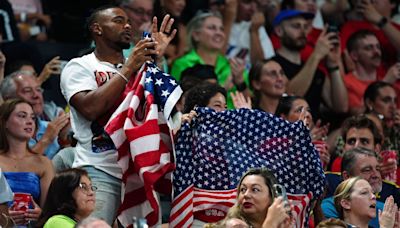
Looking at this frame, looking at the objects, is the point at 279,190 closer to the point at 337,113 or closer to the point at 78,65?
the point at 78,65

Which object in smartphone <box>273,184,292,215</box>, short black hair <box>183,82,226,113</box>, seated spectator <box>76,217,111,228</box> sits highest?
seated spectator <box>76,217,111,228</box>

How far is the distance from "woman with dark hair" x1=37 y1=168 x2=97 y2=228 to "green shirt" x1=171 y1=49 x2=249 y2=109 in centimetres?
392

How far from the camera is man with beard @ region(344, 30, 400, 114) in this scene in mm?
13672

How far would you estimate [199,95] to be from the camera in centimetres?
986

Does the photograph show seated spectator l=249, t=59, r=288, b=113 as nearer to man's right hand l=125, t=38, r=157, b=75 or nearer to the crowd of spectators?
the crowd of spectators

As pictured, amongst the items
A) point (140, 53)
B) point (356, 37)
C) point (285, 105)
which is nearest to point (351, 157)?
point (285, 105)

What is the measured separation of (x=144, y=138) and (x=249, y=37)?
226 inches

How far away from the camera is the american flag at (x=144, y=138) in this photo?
838cm

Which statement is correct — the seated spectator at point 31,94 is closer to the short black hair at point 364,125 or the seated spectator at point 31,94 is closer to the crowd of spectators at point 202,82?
the crowd of spectators at point 202,82

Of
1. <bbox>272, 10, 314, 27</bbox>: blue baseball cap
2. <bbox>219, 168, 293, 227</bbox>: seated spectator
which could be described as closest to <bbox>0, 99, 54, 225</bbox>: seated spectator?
<bbox>219, 168, 293, 227</bbox>: seated spectator

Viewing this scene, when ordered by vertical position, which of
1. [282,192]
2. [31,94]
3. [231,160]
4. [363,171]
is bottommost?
[363,171]

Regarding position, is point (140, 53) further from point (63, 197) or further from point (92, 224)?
point (92, 224)

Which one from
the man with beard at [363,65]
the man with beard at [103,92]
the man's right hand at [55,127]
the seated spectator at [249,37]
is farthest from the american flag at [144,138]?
the man with beard at [363,65]

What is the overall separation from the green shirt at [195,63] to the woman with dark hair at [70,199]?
12.9 feet
